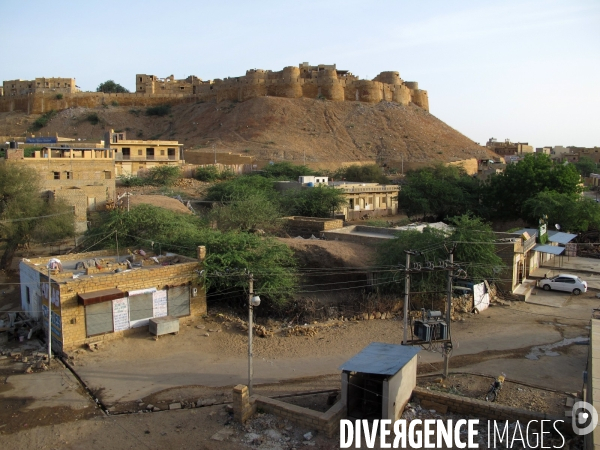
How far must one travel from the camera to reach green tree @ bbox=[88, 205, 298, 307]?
15.4 m

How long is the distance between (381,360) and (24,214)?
54.8 feet

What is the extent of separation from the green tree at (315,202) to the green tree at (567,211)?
9344 millimetres

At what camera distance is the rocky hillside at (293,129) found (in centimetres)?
5084

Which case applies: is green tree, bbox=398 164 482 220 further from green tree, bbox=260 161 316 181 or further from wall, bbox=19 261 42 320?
wall, bbox=19 261 42 320

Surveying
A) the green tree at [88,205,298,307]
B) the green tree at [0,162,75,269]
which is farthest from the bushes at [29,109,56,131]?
the green tree at [88,205,298,307]

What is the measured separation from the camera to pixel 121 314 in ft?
44.7

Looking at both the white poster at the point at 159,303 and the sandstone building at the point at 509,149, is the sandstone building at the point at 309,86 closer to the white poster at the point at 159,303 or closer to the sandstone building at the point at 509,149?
the sandstone building at the point at 509,149

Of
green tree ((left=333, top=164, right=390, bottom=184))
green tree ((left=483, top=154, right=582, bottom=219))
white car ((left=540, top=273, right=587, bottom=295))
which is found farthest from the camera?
green tree ((left=333, top=164, right=390, bottom=184))

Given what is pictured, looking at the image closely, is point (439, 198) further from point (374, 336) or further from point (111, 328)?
point (111, 328)

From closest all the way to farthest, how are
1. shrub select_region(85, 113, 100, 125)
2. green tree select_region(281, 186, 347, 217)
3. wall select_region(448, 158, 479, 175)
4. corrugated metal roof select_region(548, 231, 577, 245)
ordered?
corrugated metal roof select_region(548, 231, 577, 245)
green tree select_region(281, 186, 347, 217)
wall select_region(448, 158, 479, 175)
shrub select_region(85, 113, 100, 125)

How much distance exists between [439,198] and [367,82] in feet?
95.1

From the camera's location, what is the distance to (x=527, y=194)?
31.0 m

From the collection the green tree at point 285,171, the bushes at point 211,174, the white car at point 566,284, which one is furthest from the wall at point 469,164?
the white car at point 566,284

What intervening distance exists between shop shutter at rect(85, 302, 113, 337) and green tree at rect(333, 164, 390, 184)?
29163 mm
